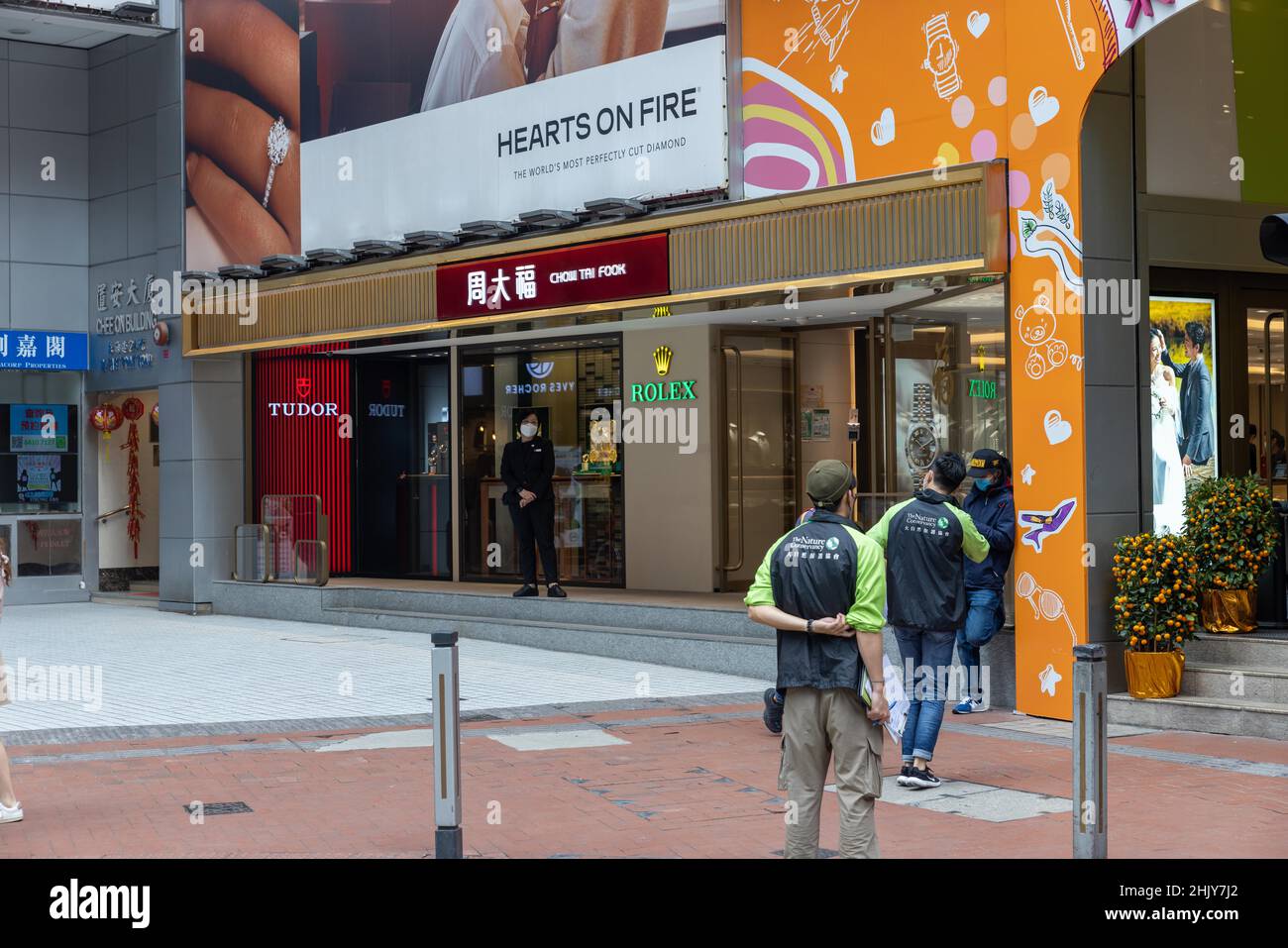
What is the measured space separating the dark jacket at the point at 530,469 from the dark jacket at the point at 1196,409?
21.0 ft

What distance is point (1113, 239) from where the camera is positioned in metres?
11.0

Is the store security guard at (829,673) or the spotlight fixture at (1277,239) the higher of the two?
the spotlight fixture at (1277,239)

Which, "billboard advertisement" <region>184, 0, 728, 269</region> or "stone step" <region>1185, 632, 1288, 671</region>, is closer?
"stone step" <region>1185, 632, 1288, 671</region>

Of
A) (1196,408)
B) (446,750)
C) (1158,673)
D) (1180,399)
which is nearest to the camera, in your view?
(446,750)

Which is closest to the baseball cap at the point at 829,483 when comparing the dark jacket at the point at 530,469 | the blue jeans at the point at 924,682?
the blue jeans at the point at 924,682

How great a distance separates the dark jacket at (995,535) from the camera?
11.1 metres

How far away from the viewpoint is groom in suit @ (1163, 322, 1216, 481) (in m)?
12.5

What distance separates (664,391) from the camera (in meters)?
17.1

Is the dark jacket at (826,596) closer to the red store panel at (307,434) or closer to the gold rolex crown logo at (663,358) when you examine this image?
the gold rolex crown logo at (663,358)

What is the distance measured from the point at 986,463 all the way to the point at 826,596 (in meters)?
5.42

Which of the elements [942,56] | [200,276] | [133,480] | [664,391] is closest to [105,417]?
[133,480]

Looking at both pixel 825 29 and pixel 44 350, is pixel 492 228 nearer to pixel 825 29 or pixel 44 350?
pixel 825 29

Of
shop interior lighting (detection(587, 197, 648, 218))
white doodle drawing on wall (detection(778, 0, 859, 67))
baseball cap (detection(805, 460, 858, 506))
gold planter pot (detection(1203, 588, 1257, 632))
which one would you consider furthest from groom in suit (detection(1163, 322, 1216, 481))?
baseball cap (detection(805, 460, 858, 506))

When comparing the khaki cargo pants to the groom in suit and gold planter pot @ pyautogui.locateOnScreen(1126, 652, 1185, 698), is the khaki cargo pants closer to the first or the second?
gold planter pot @ pyautogui.locateOnScreen(1126, 652, 1185, 698)
